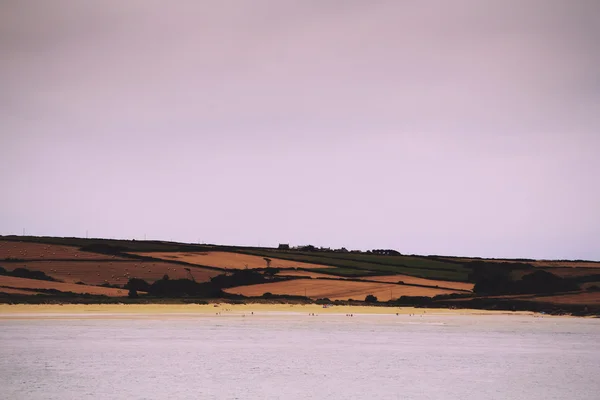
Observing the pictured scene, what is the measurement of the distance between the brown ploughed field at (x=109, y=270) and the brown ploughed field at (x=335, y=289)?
837cm

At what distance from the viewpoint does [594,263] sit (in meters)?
164

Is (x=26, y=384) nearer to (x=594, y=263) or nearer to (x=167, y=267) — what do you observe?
(x=167, y=267)

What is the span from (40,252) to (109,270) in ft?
48.2

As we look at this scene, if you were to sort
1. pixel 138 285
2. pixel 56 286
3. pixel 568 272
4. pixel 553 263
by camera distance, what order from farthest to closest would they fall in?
1. pixel 553 263
2. pixel 568 272
3. pixel 138 285
4. pixel 56 286

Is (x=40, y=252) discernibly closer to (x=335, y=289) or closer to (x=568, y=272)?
(x=335, y=289)

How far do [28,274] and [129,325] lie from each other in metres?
38.3

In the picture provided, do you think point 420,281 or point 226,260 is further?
point 226,260

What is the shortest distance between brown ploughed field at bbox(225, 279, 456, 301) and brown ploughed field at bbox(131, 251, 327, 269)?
1353 cm

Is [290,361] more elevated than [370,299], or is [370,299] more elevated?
[370,299]

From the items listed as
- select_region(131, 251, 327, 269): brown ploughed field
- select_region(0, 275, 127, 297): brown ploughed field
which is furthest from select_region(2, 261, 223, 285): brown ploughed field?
select_region(131, 251, 327, 269): brown ploughed field

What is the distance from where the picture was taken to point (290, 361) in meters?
53.0

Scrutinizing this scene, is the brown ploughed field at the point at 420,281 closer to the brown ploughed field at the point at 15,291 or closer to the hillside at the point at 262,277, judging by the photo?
the hillside at the point at 262,277

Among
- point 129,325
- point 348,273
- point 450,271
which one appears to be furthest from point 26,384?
point 450,271

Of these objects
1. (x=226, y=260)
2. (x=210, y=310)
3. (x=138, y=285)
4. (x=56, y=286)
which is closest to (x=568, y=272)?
(x=226, y=260)
